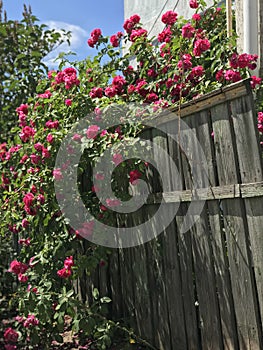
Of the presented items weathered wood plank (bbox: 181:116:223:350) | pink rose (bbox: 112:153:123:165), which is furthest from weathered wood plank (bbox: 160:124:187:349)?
pink rose (bbox: 112:153:123:165)

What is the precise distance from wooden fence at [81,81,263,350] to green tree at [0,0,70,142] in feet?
9.32

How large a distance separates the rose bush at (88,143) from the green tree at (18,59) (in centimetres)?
174

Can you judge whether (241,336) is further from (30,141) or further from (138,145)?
(30,141)

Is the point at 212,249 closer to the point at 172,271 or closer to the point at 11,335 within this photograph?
the point at 172,271

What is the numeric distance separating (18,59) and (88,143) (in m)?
3.24

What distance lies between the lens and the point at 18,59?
605 cm

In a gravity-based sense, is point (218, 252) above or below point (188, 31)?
below

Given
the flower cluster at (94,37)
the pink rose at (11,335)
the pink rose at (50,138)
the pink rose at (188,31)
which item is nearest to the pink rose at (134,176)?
the pink rose at (50,138)

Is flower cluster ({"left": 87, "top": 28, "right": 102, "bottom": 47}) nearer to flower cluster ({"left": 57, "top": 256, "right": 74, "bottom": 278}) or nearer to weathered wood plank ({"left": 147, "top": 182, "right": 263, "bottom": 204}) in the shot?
weathered wood plank ({"left": 147, "top": 182, "right": 263, "bottom": 204})

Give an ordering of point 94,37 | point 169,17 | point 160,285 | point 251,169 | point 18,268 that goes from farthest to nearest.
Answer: point 94,37
point 169,17
point 18,268
point 160,285
point 251,169

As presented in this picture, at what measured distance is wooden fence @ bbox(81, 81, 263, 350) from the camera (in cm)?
249

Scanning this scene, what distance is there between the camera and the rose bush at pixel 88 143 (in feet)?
10.6

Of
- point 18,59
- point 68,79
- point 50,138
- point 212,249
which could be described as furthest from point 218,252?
point 18,59

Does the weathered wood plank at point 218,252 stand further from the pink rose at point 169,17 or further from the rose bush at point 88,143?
the pink rose at point 169,17
